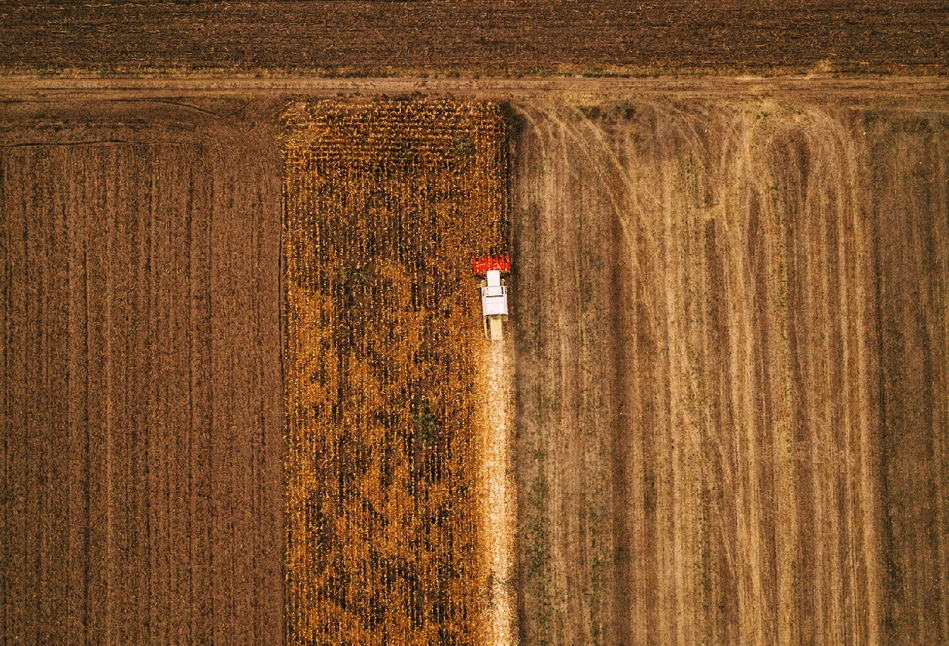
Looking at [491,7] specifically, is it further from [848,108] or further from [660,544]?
[660,544]

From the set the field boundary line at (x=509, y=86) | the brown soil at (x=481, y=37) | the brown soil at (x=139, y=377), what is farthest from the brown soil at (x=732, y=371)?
the brown soil at (x=139, y=377)

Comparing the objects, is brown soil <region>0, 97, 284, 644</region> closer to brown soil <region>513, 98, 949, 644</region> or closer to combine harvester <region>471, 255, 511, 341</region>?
combine harvester <region>471, 255, 511, 341</region>

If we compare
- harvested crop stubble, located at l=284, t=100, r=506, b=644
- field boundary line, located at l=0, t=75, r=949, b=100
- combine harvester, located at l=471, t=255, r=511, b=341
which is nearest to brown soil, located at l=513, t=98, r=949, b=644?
field boundary line, located at l=0, t=75, r=949, b=100

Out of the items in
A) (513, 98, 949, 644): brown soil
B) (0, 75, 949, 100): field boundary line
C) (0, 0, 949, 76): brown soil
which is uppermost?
(0, 0, 949, 76): brown soil

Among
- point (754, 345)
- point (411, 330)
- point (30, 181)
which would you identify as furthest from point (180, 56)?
point (754, 345)

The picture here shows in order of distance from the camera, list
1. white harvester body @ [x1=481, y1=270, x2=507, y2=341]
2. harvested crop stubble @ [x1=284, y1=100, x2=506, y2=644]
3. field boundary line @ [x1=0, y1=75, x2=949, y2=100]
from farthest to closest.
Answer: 1. field boundary line @ [x1=0, y1=75, x2=949, y2=100]
2. harvested crop stubble @ [x1=284, y1=100, x2=506, y2=644]
3. white harvester body @ [x1=481, y1=270, x2=507, y2=341]

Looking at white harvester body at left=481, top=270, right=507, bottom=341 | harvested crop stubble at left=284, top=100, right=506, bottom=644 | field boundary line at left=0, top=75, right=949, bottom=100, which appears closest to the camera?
white harvester body at left=481, top=270, right=507, bottom=341
